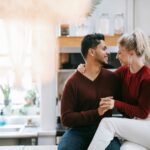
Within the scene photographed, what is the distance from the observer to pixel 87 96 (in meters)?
2.19

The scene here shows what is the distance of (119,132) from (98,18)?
5.46ft

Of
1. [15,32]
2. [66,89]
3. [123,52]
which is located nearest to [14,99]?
[15,32]

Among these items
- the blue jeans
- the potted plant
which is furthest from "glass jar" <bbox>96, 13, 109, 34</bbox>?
the blue jeans

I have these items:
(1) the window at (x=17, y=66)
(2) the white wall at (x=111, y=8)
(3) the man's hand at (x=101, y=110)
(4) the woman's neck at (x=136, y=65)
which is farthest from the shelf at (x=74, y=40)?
(3) the man's hand at (x=101, y=110)

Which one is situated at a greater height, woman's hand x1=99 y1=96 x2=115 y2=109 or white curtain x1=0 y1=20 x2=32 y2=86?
white curtain x1=0 y1=20 x2=32 y2=86

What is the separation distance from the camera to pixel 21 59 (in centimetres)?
335

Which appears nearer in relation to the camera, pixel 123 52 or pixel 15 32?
pixel 123 52

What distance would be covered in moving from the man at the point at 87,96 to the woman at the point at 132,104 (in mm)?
137

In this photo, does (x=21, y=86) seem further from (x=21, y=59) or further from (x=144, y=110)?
(x=144, y=110)

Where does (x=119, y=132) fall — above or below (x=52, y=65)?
below

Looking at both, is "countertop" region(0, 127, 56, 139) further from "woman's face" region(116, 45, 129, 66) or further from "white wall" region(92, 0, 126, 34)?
"woman's face" region(116, 45, 129, 66)

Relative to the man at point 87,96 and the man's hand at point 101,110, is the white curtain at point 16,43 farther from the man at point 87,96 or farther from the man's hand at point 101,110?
the man's hand at point 101,110

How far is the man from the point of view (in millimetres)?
2141

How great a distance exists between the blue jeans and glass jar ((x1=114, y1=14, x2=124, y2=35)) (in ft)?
4.50
